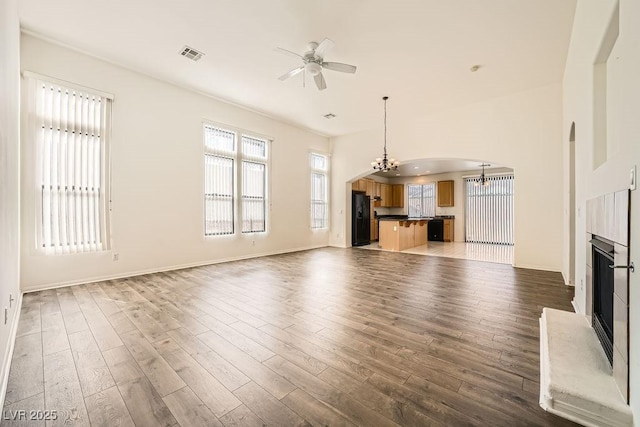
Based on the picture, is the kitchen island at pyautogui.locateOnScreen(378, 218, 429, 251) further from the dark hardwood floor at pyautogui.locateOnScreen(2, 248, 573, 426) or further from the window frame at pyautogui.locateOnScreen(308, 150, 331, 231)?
the dark hardwood floor at pyautogui.locateOnScreen(2, 248, 573, 426)

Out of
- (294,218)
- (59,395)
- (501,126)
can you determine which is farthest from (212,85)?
(501,126)

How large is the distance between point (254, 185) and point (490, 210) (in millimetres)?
8962

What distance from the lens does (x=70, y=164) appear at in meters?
4.06

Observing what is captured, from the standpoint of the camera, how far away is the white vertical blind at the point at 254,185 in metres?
6.47

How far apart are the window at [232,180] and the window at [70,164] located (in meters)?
1.79

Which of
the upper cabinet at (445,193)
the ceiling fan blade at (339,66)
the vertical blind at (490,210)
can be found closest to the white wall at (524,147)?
the ceiling fan blade at (339,66)

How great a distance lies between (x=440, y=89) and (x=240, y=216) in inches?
203

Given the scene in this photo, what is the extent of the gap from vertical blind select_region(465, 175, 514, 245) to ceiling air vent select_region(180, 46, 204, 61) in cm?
938

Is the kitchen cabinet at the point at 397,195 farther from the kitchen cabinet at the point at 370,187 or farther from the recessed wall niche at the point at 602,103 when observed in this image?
the recessed wall niche at the point at 602,103

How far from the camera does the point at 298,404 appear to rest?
5.12 feet

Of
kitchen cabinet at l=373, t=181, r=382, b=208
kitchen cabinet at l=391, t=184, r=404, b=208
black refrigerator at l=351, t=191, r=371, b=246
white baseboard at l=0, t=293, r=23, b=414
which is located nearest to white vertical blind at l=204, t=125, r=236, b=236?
white baseboard at l=0, t=293, r=23, b=414

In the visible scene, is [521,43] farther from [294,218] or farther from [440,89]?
[294,218]

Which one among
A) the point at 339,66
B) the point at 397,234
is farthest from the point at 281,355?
the point at 397,234

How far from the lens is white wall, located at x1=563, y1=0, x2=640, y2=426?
1312mm
